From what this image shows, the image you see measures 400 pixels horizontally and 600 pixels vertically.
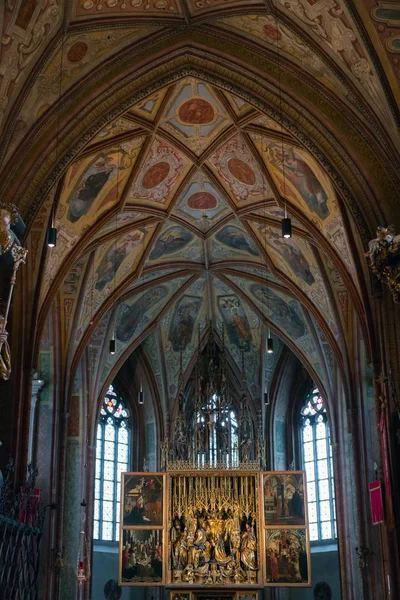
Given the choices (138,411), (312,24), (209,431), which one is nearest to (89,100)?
(312,24)

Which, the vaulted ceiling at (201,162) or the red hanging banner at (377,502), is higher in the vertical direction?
the vaulted ceiling at (201,162)

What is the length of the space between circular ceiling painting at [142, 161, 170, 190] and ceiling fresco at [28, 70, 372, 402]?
0.03 meters

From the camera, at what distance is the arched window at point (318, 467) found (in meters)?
27.2

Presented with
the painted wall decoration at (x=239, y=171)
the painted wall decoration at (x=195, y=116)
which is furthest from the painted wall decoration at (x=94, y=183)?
the painted wall decoration at (x=239, y=171)

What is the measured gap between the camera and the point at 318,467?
1111 inches

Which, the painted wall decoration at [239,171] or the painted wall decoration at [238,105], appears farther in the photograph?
the painted wall decoration at [239,171]

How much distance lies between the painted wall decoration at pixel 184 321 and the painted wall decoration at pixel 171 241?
3589 millimetres

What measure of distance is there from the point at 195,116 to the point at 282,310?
890 centimetres

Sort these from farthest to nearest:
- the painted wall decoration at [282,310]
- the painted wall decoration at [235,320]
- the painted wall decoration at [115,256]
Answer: the painted wall decoration at [235,320]
the painted wall decoration at [282,310]
the painted wall decoration at [115,256]

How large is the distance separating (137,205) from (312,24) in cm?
781

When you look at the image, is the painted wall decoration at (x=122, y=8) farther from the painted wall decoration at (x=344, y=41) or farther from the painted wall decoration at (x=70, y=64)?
the painted wall decoration at (x=344, y=41)

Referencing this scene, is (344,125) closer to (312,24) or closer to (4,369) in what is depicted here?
(312,24)

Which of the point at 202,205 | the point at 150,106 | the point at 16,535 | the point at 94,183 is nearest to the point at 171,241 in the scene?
the point at 202,205

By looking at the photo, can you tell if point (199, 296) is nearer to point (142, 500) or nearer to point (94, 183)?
point (142, 500)
